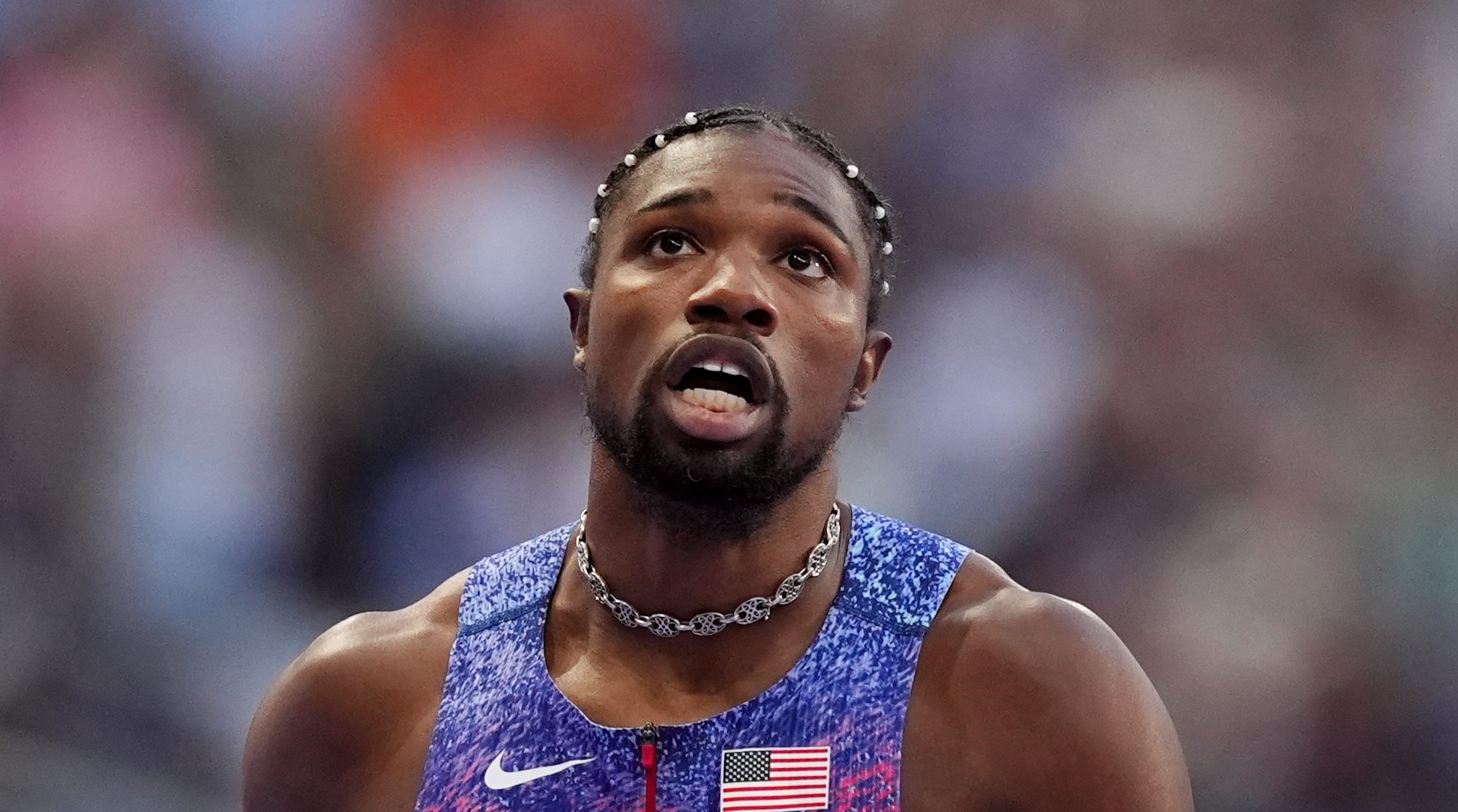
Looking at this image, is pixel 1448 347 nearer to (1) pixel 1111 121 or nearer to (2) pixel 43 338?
(1) pixel 1111 121

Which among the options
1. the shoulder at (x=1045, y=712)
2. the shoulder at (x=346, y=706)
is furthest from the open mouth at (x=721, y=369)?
the shoulder at (x=346, y=706)

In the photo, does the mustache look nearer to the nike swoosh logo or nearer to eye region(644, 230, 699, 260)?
eye region(644, 230, 699, 260)

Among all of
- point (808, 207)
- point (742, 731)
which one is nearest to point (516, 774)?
point (742, 731)

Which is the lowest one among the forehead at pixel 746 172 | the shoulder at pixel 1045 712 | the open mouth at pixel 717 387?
the shoulder at pixel 1045 712

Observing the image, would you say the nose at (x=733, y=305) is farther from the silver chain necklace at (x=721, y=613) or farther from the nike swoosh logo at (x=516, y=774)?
the nike swoosh logo at (x=516, y=774)

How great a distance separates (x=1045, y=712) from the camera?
5.68ft

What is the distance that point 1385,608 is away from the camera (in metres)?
3.13

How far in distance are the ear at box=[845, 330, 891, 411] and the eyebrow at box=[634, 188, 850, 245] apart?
0.58 feet

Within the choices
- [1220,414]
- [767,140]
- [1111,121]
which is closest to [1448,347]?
[1220,414]

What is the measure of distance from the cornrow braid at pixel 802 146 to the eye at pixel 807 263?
0.11 meters

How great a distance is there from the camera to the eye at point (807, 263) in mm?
1864

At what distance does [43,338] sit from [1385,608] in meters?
3.09

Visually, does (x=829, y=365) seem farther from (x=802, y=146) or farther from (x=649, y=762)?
(x=649, y=762)

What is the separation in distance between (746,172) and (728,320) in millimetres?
231
